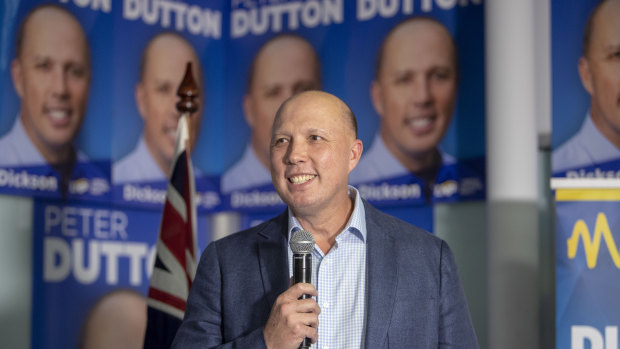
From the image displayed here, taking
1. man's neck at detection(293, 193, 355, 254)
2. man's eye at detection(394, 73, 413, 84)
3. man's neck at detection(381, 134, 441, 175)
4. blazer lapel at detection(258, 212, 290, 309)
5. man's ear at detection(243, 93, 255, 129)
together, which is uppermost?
man's eye at detection(394, 73, 413, 84)

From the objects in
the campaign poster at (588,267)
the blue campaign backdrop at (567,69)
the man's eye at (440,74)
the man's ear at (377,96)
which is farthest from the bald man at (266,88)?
the campaign poster at (588,267)

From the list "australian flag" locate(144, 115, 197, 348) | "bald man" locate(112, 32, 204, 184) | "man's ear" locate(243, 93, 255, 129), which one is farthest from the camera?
"man's ear" locate(243, 93, 255, 129)

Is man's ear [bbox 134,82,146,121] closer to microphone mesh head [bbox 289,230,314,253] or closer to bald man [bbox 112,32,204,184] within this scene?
bald man [bbox 112,32,204,184]

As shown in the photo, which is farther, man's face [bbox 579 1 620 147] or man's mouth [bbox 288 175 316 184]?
man's face [bbox 579 1 620 147]

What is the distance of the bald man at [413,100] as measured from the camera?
517 centimetres

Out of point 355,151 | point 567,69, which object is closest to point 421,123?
point 567,69

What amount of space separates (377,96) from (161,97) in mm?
1571

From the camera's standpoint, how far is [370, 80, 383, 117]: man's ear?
17.7ft

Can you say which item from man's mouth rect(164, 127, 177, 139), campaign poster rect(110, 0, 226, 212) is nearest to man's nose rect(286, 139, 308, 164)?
campaign poster rect(110, 0, 226, 212)

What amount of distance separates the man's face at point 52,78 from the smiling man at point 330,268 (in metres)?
3.07

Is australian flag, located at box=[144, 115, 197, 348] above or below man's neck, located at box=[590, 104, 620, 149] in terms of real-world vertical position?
below

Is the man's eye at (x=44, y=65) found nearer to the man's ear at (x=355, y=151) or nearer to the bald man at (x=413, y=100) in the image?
the bald man at (x=413, y=100)

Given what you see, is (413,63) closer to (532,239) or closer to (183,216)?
(532,239)

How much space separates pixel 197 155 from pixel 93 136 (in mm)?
996
